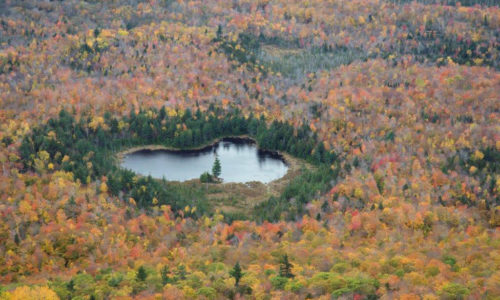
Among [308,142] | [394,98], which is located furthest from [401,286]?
[394,98]

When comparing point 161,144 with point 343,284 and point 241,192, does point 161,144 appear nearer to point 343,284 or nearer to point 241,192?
point 241,192

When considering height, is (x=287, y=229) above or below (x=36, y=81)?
below

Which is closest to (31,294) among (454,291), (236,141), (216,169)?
(454,291)

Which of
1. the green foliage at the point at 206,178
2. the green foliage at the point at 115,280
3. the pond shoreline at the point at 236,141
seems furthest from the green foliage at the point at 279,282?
the pond shoreline at the point at 236,141

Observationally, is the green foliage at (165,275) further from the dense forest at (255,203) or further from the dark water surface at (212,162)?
the dark water surface at (212,162)

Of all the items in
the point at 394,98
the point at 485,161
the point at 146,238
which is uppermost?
the point at 394,98

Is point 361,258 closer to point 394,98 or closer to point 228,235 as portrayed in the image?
point 228,235
